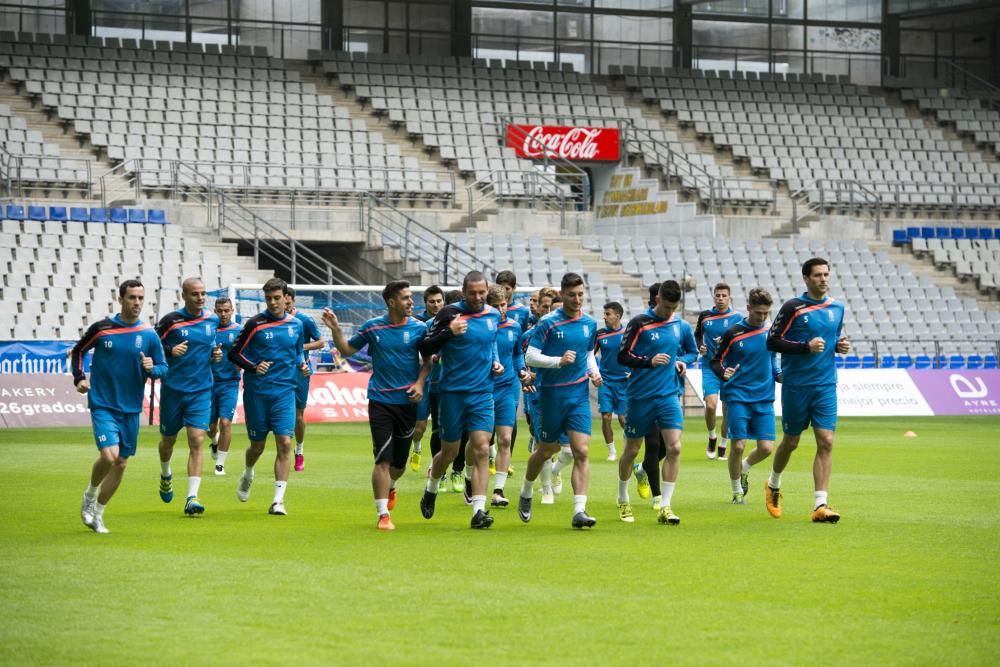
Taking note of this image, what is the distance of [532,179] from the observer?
44.5m

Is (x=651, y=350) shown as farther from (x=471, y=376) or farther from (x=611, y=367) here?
(x=611, y=367)

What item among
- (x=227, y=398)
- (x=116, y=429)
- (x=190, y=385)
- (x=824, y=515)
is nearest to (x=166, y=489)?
(x=190, y=385)

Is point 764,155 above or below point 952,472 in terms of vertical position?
above

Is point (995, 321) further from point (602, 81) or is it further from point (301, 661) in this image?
point (301, 661)

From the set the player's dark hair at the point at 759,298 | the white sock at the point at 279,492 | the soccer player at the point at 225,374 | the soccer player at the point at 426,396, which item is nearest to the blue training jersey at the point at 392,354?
the soccer player at the point at 426,396

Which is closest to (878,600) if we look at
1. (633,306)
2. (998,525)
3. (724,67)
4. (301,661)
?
(301,661)

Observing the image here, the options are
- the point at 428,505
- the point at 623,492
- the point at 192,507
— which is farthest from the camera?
the point at 192,507

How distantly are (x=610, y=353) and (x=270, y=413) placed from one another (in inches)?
212

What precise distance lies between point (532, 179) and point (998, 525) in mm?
31673

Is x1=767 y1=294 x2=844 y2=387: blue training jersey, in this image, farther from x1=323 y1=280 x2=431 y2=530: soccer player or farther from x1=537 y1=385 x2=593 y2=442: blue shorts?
x1=323 y1=280 x2=431 y2=530: soccer player

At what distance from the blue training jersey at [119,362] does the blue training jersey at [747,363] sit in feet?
18.4

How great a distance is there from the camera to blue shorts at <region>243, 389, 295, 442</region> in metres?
14.9

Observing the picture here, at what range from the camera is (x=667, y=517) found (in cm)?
1387

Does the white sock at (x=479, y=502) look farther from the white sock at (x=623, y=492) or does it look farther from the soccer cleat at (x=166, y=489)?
the soccer cleat at (x=166, y=489)
